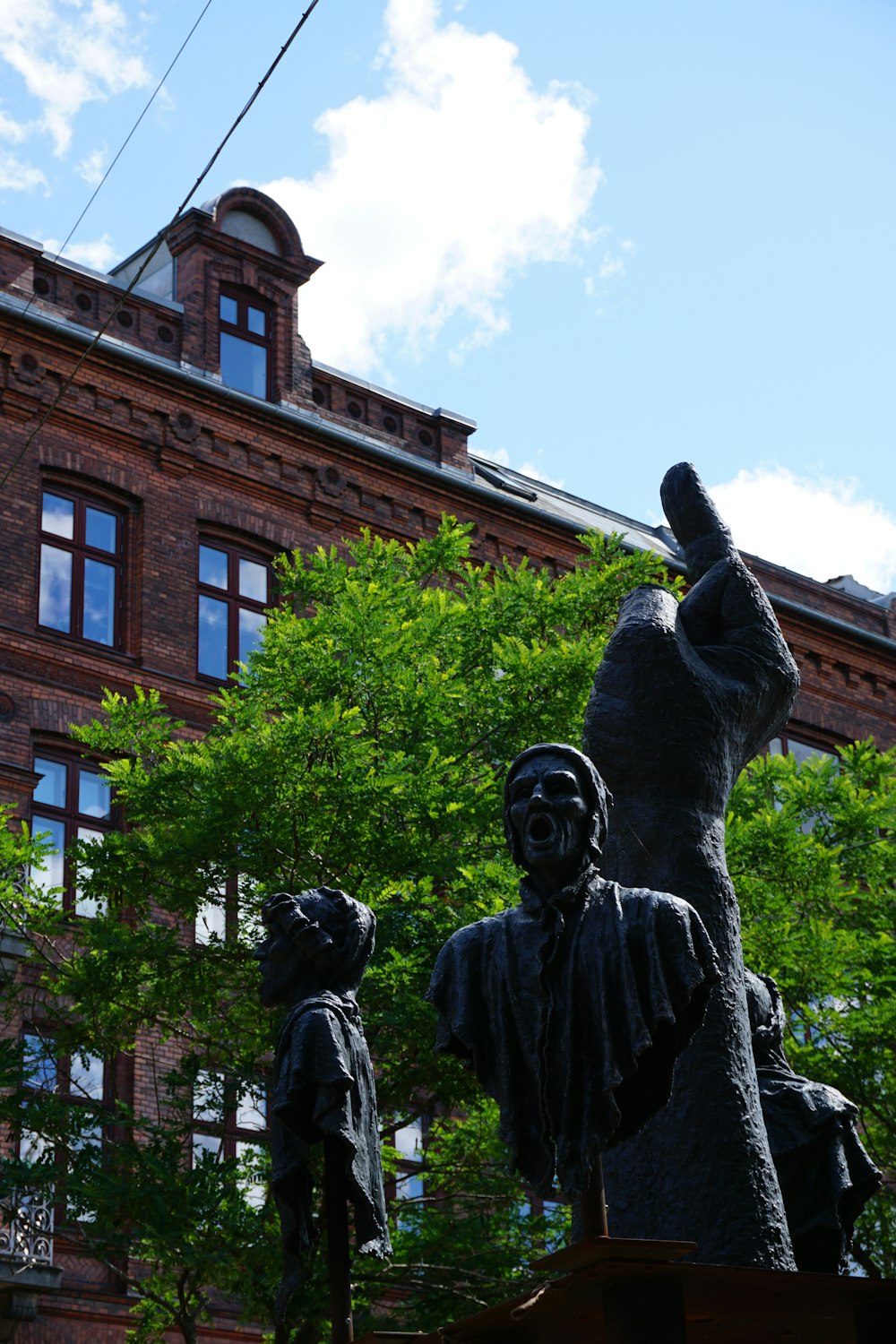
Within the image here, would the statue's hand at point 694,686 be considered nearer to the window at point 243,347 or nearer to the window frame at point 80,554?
the window frame at point 80,554

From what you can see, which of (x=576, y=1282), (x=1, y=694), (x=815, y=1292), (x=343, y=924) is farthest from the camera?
(x=1, y=694)

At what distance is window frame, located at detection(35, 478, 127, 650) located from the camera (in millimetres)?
25203

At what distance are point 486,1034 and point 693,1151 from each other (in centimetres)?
94

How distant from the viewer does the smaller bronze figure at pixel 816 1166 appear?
20.4ft

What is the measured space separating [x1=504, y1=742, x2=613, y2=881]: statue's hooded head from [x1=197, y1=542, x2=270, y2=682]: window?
820 inches

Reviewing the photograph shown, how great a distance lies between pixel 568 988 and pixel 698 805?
150cm

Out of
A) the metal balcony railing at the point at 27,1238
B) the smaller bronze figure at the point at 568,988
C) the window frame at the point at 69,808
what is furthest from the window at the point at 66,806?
the smaller bronze figure at the point at 568,988

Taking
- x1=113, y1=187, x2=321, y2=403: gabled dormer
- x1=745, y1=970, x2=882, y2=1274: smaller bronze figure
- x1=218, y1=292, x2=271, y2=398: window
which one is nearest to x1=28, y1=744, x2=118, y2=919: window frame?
x1=113, y1=187, x2=321, y2=403: gabled dormer

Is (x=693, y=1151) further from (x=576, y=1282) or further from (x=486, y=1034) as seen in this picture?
(x=576, y=1282)

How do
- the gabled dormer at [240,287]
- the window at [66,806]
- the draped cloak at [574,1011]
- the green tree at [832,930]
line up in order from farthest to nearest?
the gabled dormer at [240,287]
the window at [66,806]
the green tree at [832,930]
the draped cloak at [574,1011]

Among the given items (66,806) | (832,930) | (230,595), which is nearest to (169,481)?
(230,595)

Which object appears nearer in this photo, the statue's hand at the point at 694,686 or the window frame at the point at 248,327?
the statue's hand at the point at 694,686

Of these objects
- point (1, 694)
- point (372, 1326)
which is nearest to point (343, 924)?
point (372, 1326)

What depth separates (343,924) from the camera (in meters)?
6.38
